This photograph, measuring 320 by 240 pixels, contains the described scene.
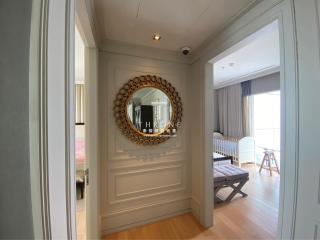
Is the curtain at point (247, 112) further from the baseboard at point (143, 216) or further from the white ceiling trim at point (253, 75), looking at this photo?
the baseboard at point (143, 216)

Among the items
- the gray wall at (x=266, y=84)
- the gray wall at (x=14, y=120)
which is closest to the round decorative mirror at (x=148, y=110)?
the gray wall at (x=14, y=120)

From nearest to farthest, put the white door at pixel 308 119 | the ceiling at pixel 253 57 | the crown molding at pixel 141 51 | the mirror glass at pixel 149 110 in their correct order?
the white door at pixel 308 119, the ceiling at pixel 253 57, the crown molding at pixel 141 51, the mirror glass at pixel 149 110

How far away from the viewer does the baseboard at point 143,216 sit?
6.25ft

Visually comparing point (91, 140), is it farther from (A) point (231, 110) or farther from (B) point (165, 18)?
(A) point (231, 110)

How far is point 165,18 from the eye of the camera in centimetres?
147

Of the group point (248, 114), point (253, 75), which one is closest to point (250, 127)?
point (248, 114)

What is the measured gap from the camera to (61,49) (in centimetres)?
53

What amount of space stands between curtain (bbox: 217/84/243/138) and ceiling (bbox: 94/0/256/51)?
3.71 meters

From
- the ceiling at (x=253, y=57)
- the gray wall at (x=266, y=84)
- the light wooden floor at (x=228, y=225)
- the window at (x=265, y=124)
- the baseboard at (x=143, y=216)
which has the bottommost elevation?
the light wooden floor at (x=228, y=225)

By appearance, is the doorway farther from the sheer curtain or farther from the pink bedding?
the sheer curtain

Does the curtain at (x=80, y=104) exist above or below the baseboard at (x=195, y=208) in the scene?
above

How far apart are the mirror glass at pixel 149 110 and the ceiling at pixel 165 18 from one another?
0.65 metres

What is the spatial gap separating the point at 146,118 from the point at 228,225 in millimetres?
1792

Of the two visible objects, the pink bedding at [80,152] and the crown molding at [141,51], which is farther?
the pink bedding at [80,152]
